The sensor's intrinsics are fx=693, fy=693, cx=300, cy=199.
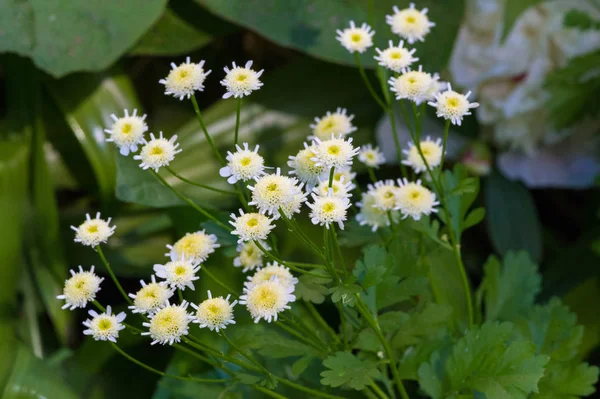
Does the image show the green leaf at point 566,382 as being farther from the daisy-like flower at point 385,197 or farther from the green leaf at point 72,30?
the green leaf at point 72,30

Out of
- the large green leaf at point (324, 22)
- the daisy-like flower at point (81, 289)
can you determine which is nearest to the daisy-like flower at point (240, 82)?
the daisy-like flower at point (81, 289)

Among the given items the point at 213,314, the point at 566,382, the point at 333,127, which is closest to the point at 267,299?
the point at 213,314

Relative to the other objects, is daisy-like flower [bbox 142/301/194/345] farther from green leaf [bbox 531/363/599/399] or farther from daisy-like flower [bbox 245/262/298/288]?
green leaf [bbox 531/363/599/399]

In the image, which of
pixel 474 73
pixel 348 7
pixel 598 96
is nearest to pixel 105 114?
pixel 348 7

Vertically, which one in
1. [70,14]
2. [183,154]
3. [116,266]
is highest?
[70,14]

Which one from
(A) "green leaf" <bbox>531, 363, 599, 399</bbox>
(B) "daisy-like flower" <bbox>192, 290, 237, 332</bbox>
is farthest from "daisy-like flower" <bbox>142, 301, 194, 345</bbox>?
(A) "green leaf" <bbox>531, 363, 599, 399</bbox>

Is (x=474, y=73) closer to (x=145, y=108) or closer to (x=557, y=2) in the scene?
(x=557, y=2)
